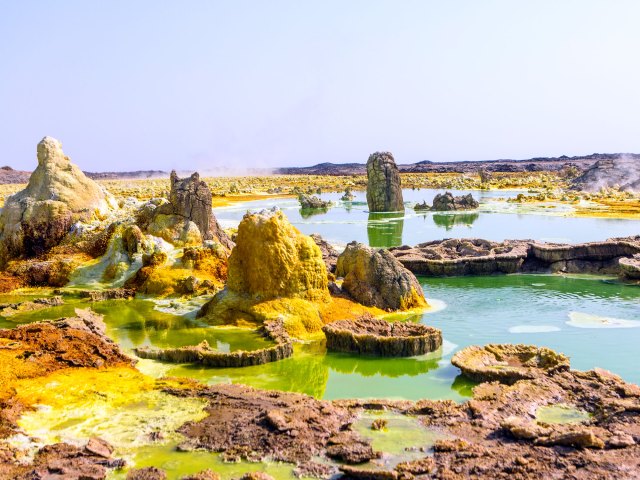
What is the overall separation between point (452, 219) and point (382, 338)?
85.3 feet

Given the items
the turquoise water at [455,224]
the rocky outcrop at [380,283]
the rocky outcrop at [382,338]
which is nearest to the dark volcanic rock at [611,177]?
the turquoise water at [455,224]

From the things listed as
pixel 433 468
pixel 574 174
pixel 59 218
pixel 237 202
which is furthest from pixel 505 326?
pixel 574 174

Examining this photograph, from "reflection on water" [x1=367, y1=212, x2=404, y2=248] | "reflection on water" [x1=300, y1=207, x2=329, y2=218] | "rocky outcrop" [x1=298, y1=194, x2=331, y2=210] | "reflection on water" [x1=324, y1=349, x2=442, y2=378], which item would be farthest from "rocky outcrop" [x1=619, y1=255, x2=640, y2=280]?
"rocky outcrop" [x1=298, y1=194, x2=331, y2=210]

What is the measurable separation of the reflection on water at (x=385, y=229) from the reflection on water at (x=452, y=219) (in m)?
1.96

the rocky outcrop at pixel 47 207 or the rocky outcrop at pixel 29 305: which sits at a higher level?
the rocky outcrop at pixel 47 207

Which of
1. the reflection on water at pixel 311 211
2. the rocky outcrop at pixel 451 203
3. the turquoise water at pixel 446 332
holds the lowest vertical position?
the turquoise water at pixel 446 332

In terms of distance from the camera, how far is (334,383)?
31.0ft

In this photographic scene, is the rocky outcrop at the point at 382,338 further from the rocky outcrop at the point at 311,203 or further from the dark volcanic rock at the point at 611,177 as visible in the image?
the dark volcanic rock at the point at 611,177

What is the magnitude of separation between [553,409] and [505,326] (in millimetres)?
4880

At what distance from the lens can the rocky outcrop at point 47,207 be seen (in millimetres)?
17641

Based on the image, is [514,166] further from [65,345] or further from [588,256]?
[65,345]

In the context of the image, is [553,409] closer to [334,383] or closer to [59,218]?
[334,383]

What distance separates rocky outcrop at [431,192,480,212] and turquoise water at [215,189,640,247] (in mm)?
806

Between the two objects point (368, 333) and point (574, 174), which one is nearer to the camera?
point (368, 333)
